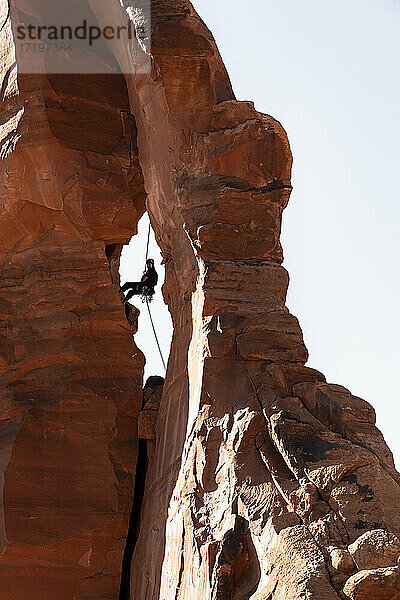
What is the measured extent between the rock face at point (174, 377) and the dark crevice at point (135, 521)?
0.11 ft

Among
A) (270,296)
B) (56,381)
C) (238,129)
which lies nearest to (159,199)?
(238,129)

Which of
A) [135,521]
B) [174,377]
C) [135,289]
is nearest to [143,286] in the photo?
[135,289]

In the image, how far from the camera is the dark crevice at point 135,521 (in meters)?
7.66

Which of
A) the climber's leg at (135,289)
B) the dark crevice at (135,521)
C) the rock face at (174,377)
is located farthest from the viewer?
the climber's leg at (135,289)

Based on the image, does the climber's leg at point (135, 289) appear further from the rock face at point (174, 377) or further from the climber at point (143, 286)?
the rock face at point (174, 377)

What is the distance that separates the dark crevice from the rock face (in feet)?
0.11

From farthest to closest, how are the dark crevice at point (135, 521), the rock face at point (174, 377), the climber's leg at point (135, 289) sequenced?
the climber's leg at point (135, 289) < the dark crevice at point (135, 521) < the rock face at point (174, 377)

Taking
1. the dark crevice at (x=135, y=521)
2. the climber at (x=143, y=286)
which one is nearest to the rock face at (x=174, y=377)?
the dark crevice at (x=135, y=521)

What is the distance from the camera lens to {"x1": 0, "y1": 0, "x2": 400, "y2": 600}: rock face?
5238mm

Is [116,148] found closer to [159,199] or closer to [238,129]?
[159,199]

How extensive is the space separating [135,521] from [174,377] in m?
1.45

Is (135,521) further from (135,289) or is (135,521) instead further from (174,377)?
(135,289)

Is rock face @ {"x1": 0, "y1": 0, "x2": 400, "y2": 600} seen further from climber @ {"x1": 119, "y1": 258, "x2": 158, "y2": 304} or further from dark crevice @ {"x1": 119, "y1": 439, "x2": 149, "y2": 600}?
climber @ {"x1": 119, "y1": 258, "x2": 158, "y2": 304}

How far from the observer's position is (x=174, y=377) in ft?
24.5
